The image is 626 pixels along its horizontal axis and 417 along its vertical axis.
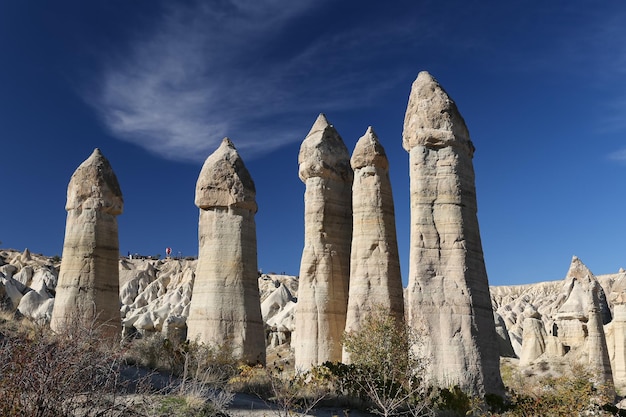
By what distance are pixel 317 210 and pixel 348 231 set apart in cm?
115

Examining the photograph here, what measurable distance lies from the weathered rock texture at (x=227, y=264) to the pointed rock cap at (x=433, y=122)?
5.48 metres

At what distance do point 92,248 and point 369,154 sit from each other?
26.5 ft

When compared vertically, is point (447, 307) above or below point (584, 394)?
above

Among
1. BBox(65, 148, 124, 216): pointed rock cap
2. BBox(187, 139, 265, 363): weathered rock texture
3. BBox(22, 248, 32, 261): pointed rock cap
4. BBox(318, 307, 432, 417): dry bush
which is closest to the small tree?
BBox(318, 307, 432, 417): dry bush

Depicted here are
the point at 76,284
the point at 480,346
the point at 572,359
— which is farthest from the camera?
the point at 572,359

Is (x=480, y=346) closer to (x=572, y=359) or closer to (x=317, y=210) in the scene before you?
(x=317, y=210)

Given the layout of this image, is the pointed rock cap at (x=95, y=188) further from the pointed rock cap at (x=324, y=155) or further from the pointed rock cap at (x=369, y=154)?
the pointed rock cap at (x=369, y=154)

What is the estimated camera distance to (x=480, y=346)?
11.5m

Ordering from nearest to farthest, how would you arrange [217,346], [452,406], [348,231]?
1. [452,406]
2. [217,346]
3. [348,231]

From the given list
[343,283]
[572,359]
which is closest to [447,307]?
[343,283]

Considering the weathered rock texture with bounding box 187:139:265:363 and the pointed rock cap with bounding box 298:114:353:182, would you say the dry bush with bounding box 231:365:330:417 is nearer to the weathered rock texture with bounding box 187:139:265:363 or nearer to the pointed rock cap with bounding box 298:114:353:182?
the weathered rock texture with bounding box 187:139:265:363

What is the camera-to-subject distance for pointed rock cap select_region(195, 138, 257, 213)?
16859 millimetres

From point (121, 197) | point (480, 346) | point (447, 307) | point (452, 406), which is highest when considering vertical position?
point (121, 197)

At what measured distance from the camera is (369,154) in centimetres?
1689
